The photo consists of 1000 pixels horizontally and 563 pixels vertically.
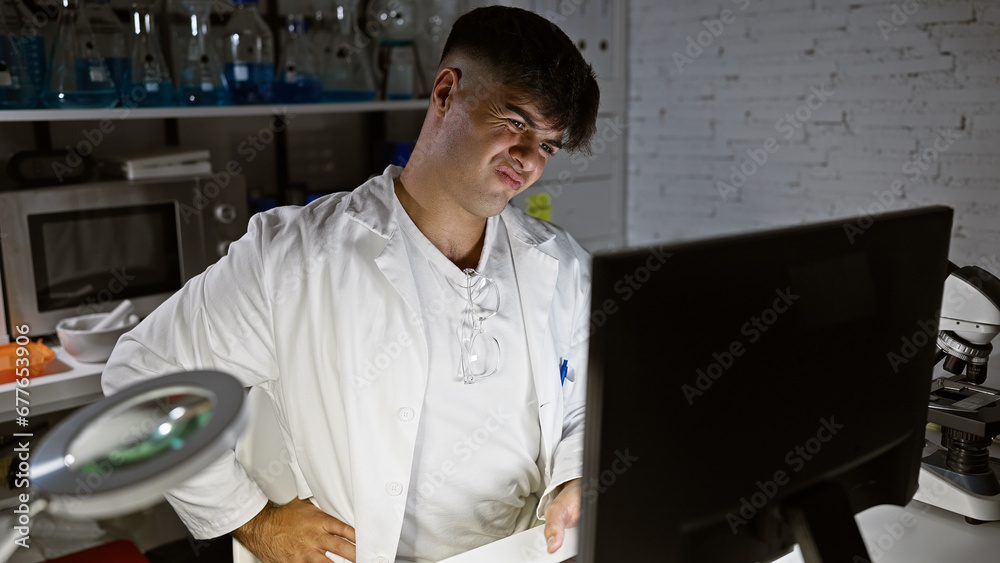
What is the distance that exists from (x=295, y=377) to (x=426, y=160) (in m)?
0.46

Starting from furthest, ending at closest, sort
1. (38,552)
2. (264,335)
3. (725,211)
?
(725,211) < (38,552) < (264,335)

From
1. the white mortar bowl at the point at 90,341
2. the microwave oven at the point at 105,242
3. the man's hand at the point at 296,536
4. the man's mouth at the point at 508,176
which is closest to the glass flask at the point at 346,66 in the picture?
the microwave oven at the point at 105,242

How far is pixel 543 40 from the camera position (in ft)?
4.46

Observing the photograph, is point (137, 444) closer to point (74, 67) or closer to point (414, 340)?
point (414, 340)

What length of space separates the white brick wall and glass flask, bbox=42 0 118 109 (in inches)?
84.2

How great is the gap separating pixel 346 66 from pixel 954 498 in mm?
2146

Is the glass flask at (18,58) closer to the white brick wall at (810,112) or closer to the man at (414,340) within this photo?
the man at (414,340)

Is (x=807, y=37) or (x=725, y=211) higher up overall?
(x=807, y=37)

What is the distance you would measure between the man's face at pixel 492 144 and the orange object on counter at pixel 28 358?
1.25 m

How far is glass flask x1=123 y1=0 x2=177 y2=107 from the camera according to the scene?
2197 millimetres

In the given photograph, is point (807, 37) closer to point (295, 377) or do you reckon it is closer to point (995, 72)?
point (995, 72)

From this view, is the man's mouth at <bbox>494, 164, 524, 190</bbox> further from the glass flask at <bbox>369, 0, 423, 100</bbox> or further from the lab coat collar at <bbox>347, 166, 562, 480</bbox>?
the glass flask at <bbox>369, 0, 423, 100</bbox>

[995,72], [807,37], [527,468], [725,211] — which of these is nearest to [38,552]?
[527,468]

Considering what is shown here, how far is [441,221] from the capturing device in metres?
1.45
